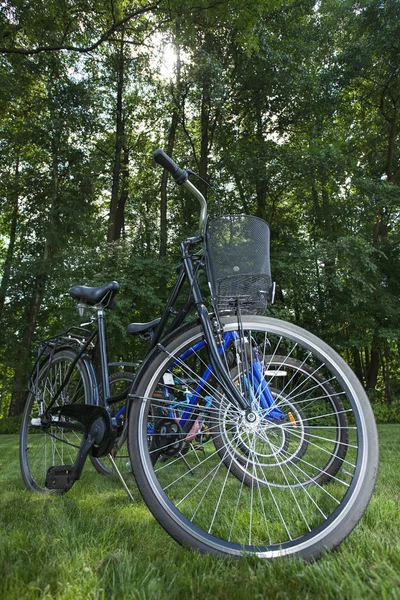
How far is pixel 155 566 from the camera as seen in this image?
133 cm

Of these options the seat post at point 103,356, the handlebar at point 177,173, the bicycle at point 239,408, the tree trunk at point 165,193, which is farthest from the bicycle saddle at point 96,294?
the tree trunk at point 165,193

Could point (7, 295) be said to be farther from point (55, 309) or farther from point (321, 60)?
point (321, 60)

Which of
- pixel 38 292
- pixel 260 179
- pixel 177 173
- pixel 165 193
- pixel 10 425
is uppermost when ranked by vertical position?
pixel 165 193

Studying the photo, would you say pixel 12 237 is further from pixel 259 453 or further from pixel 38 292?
pixel 259 453

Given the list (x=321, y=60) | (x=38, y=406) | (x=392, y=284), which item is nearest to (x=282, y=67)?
(x=321, y=60)

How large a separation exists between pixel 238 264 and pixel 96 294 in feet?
3.71

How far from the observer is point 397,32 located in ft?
35.1

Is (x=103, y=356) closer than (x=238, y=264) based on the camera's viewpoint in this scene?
No

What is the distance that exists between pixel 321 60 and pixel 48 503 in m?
13.9

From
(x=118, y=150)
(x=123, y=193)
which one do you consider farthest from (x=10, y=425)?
(x=118, y=150)

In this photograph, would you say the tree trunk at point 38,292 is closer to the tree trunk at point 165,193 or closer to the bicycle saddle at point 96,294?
the tree trunk at point 165,193

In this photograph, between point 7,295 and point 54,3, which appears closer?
point 54,3

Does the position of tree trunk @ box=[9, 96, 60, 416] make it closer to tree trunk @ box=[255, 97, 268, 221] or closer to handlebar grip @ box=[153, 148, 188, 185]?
tree trunk @ box=[255, 97, 268, 221]

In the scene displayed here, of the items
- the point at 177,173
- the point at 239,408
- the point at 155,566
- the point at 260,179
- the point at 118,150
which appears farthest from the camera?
the point at 118,150
